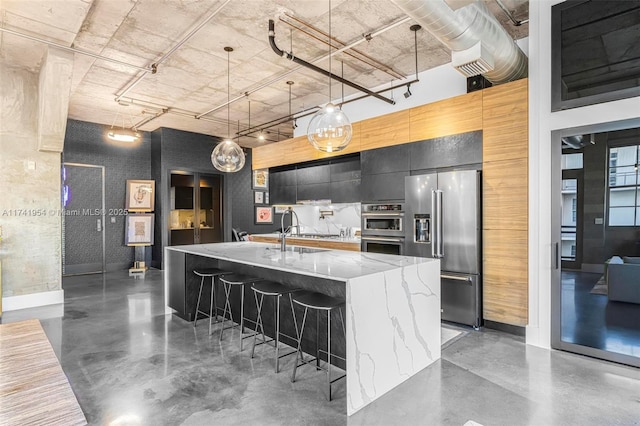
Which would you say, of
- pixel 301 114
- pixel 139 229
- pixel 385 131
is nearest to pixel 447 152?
pixel 385 131

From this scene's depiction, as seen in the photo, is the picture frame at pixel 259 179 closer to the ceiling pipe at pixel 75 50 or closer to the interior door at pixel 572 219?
the ceiling pipe at pixel 75 50

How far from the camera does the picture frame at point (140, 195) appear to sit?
838cm

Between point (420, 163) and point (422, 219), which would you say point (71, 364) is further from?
point (420, 163)

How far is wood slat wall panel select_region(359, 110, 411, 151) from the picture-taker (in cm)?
502

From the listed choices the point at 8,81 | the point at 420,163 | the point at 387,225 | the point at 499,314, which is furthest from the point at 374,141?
the point at 8,81

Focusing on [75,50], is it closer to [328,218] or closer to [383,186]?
[383,186]

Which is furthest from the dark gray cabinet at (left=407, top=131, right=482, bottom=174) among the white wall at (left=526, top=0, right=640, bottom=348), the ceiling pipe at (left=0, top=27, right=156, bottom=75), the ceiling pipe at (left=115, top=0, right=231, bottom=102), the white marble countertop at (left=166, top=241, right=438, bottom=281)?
the ceiling pipe at (left=0, top=27, right=156, bottom=75)

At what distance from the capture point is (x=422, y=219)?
464cm

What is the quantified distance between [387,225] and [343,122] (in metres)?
2.25

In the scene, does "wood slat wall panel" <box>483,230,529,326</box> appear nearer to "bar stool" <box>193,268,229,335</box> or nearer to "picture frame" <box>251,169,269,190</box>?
"bar stool" <box>193,268,229,335</box>

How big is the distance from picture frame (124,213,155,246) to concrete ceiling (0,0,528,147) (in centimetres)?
266

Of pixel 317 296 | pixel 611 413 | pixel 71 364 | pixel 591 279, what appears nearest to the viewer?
pixel 611 413

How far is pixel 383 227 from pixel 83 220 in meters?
7.11

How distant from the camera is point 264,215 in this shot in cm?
1054
